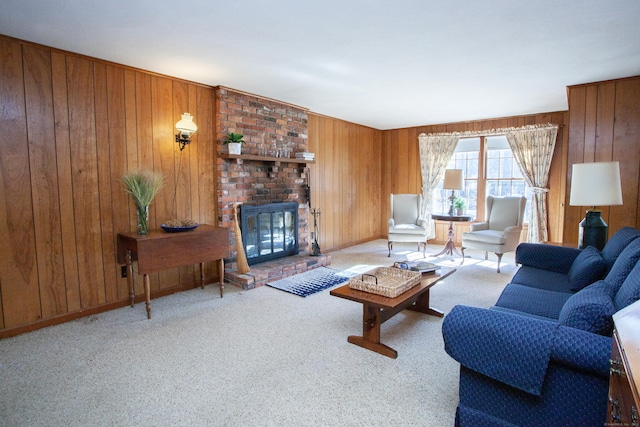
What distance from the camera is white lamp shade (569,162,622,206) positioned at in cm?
279

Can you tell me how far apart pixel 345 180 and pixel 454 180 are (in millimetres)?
A: 1814

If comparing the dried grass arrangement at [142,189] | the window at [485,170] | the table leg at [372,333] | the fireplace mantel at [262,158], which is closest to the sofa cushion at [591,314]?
the table leg at [372,333]

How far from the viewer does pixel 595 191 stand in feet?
9.34

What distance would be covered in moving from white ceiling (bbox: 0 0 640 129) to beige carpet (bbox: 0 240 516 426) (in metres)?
2.31

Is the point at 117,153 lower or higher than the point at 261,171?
higher

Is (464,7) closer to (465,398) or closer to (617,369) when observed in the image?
(617,369)

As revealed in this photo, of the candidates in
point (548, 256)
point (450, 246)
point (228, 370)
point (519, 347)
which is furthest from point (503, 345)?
point (450, 246)

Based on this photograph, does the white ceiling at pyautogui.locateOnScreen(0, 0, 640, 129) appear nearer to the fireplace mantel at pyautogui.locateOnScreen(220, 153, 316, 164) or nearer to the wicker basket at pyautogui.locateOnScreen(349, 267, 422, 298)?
the fireplace mantel at pyautogui.locateOnScreen(220, 153, 316, 164)

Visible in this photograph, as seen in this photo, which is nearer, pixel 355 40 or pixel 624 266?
pixel 624 266

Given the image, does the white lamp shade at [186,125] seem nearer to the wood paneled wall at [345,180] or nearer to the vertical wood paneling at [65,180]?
the vertical wood paneling at [65,180]

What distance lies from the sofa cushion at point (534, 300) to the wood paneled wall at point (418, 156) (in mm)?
3504

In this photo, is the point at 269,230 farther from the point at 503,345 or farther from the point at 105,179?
the point at 503,345

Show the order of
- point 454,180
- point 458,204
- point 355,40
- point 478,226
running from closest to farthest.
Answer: point 355,40 < point 478,226 < point 454,180 < point 458,204

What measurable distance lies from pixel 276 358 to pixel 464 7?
2.63 meters
